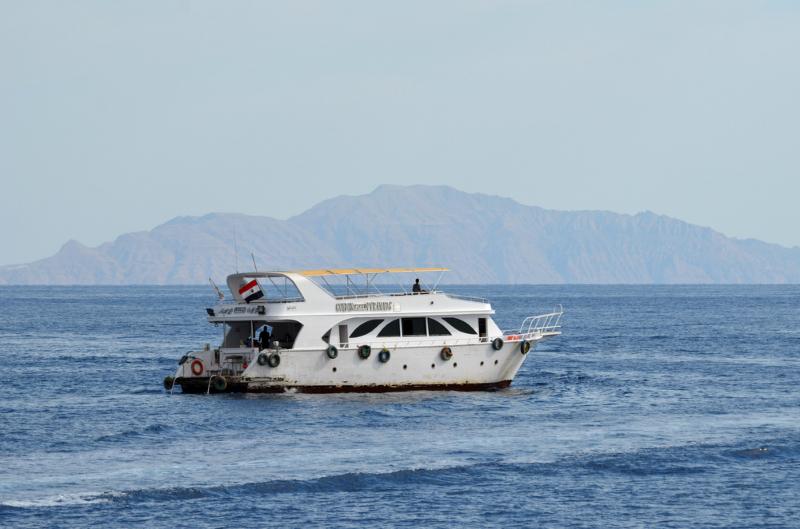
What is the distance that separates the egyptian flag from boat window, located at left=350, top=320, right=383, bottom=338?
13.3ft

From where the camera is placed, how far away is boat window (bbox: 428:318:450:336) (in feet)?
165

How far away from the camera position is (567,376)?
6034 centimetres

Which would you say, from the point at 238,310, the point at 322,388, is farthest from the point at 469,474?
the point at 238,310

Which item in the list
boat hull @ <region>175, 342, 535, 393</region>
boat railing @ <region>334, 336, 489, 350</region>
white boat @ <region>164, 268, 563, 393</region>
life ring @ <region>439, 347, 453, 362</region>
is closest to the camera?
boat hull @ <region>175, 342, 535, 393</region>

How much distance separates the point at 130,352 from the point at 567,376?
30032mm

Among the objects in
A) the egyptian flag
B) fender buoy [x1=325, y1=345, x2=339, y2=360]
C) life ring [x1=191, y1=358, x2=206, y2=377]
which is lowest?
life ring [x1=191, y1=358, x2=206, y2=377]

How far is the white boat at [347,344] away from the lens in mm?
48531

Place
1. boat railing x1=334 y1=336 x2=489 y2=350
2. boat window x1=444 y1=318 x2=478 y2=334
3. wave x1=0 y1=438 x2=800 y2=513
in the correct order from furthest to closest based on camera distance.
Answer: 1. boat window x1=444 y1=318 x2=478 y2=334
2. boat railing x1=334 y1=336 x2=489 y2=350
3. wave x1=0 y1=438 x2=800 y2=513

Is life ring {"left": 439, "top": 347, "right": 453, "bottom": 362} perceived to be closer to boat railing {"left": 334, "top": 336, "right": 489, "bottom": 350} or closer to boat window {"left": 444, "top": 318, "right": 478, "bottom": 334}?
boat railing {"left": 334, "top": 336, "right": 489, "bottom": 350}

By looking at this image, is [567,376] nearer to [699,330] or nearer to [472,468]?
[472,468]

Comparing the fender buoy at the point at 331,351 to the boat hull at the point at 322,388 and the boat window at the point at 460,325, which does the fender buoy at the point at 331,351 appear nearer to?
the boat hull at the point at 322,388

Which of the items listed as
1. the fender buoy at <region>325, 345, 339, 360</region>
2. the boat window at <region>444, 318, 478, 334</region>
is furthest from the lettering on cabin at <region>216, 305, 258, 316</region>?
the boat window at <region>444, 318, 478, 334</region>

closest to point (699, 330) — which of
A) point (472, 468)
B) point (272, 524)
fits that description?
point (472, 468)

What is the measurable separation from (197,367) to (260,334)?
9.00 feet
